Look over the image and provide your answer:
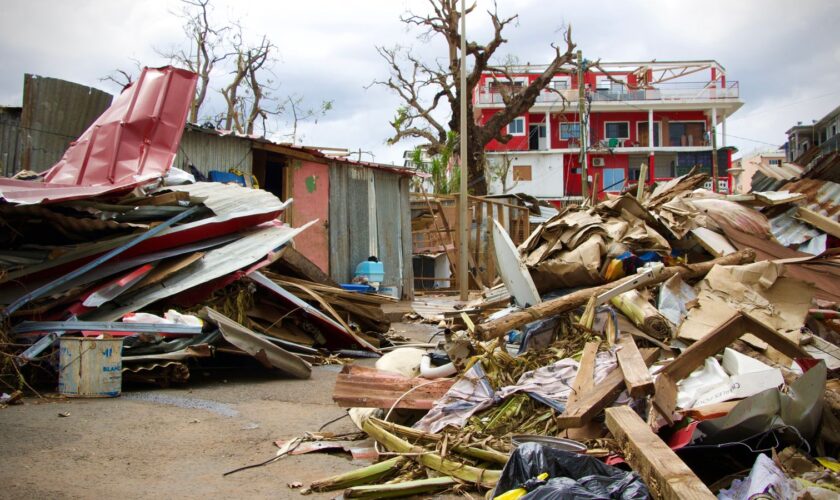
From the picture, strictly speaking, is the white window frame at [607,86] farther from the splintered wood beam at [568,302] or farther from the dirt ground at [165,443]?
the dirt ground at [165,443]

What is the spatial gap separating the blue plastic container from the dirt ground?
7.34 m

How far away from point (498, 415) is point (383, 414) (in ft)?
2.99

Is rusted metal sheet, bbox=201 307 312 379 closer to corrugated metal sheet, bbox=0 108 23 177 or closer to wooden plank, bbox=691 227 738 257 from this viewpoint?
corrugated metal sheet, bbox=0 108 23 177

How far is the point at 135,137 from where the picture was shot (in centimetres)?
867

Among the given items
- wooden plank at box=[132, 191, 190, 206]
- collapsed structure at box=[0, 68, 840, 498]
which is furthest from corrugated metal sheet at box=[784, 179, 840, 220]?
wooden plank at box=[132, 191, 190, 206]

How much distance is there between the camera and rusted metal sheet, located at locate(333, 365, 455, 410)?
16.2 feet

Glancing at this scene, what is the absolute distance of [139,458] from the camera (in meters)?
4.30

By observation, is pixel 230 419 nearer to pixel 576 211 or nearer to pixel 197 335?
pixel 197 335

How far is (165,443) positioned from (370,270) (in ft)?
30.7

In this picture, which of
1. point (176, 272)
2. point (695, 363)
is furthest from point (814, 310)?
point (176, 272)

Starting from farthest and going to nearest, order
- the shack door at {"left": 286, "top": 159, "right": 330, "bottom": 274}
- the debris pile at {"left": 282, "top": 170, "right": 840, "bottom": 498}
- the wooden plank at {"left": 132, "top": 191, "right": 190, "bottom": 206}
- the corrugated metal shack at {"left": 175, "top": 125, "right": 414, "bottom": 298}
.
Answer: the shack door at {"left": 286, "top": 159, "right": 330, "bottom": 274} → the corrugated metal shack at {"left": 175, "top": 125, "right": 414, "bottom": 298} → the wooden plank at {"left": 132, "top": 191, "right": 190, "bottom": 206} → the debris pile at {"left": 282, "top": 170, "right": 840, "bottom": 498}

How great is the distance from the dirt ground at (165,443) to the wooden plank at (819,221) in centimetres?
708

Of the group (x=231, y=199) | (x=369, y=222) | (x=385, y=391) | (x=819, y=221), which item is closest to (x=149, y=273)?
(x=231, y=199)

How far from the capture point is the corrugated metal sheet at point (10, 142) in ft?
29.0
